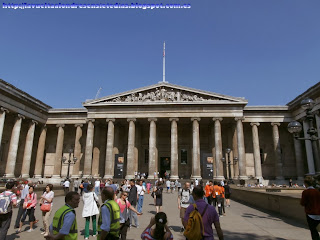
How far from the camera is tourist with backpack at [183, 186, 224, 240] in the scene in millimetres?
4141

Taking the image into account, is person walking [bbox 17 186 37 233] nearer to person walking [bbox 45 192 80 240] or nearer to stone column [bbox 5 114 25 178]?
person walking [bbox 45 192 80 240]

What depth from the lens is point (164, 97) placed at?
34625mm

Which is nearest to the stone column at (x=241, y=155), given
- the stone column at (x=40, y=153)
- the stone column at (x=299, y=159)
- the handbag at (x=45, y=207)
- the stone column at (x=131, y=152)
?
the stone column at (x=299, y=159)

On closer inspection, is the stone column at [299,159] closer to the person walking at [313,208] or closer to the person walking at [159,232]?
the person walking at [313,208]

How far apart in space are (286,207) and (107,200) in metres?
9.90

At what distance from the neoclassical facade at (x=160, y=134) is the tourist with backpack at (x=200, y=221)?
86.3 ft

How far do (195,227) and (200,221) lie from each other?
13 centimetres

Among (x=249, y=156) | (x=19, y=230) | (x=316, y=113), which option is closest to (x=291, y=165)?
(x=249, y=156)

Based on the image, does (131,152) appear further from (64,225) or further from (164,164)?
(64,225)

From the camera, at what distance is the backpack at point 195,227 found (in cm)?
412

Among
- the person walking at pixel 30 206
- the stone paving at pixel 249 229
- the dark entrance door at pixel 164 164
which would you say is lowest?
the stone paving at pixel 249 229

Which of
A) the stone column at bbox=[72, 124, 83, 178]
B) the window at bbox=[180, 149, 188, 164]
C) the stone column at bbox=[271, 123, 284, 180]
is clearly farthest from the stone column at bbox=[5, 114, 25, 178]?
the stone column at bbox=[271, 123, 284, 180]

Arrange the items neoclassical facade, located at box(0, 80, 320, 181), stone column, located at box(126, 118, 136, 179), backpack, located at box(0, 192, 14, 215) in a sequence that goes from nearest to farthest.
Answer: backpack, located at box(0, 192, 14, 215) < neoclassical facade, located at box(0, 80, 320, 181) < stone column, located at box(126, 118, 136, 179)

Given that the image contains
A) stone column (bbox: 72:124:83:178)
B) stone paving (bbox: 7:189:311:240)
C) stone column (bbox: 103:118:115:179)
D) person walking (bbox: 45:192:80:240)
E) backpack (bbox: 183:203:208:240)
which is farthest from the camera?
stone column (bbox: 72:124:83:178)
